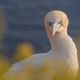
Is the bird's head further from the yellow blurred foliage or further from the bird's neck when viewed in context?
the yellow blurred foliage

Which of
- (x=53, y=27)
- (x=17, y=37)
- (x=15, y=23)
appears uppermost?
(x=15, y=23)

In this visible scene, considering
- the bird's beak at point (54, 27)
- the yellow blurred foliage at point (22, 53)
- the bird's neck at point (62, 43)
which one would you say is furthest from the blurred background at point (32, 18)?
the yellow blurred foliage at point (22, 53)

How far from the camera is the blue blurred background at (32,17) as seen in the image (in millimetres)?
16594

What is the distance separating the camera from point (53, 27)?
491 centimetres

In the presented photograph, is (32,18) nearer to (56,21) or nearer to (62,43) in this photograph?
(62,43)

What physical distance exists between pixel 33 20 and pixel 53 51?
13407mm

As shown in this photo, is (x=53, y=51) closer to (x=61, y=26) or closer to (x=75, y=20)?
(x=61, y=26)

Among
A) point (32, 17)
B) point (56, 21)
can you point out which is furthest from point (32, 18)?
point (56, 21)

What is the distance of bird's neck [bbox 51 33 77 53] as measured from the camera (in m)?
5.07

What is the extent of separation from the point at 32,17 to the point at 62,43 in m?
13.6

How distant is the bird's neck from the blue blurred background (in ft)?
34.2

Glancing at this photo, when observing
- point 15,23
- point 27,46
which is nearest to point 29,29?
point 15,23

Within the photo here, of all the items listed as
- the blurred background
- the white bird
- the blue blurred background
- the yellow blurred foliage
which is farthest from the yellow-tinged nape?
the blue blurred background

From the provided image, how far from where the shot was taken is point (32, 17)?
61.6 feet
